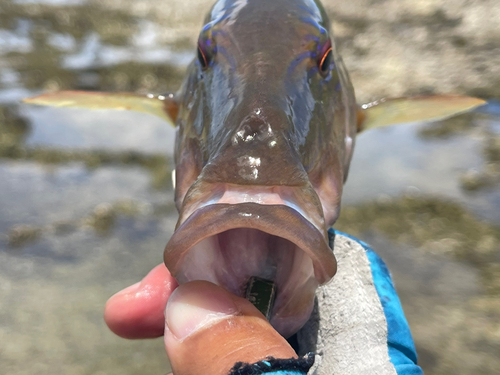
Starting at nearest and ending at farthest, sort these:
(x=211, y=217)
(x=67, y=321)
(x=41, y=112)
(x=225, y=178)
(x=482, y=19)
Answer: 1. (x=211, y=217)
2. (x=225, y=178)
3. (x=67, y=321)
4. (x=41, y=112)
5. (x=482, y=19)

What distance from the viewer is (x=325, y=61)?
1.64m

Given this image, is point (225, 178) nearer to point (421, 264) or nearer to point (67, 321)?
point (67, 321)

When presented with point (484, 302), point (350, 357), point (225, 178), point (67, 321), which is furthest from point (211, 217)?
point (484, 302)

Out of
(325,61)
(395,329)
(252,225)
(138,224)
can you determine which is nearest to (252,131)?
(252,225)

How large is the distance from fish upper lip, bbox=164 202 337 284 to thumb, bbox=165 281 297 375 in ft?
0.43

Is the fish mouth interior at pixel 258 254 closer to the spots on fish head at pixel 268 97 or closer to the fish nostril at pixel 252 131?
the spots on fish head at pixel 268 97

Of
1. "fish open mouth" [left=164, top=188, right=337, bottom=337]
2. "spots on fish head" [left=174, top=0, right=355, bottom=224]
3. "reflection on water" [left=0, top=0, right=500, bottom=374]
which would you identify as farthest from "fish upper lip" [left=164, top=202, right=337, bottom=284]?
"reflection on water" [left=0, top=0, right=500, bottom=374]

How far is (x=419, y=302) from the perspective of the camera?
4.02 m

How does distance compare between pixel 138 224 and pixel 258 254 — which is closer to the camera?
pixel 258 254

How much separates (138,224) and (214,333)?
4.21 meters

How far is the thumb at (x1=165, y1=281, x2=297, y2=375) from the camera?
998 millimetres

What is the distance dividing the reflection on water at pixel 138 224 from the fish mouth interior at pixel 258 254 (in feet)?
8.92

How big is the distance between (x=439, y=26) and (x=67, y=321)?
38.8 ft

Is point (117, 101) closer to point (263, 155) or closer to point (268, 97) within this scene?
point (268, 97)
